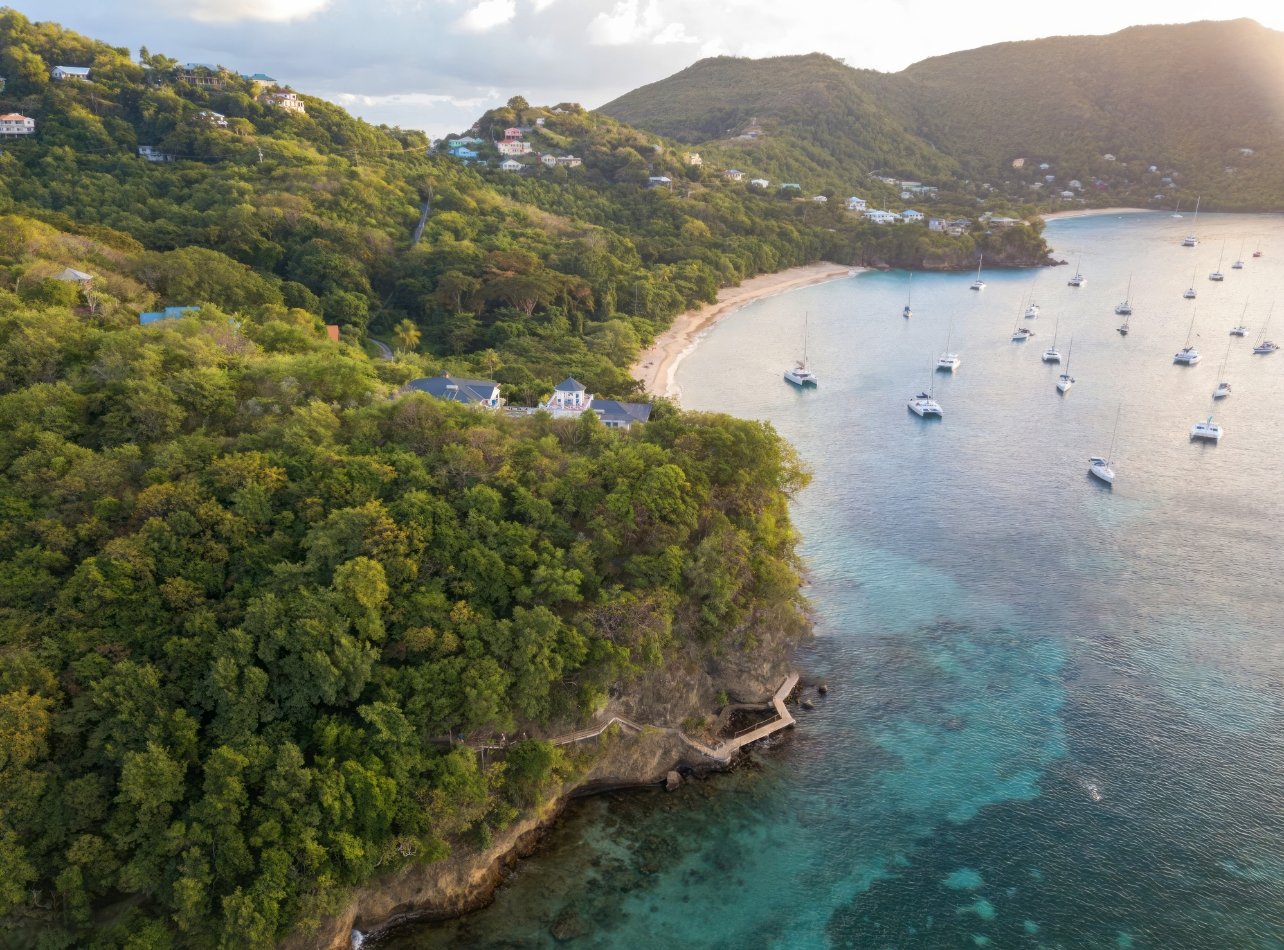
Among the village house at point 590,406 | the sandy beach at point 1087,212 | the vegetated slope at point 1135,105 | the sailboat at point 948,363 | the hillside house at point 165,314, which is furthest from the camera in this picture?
the vegetated slope at point 1135,105

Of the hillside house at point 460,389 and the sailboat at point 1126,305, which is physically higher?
the sailboat at point 1126,305

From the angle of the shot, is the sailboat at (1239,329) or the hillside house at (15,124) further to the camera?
the sailboat at (1239,329)

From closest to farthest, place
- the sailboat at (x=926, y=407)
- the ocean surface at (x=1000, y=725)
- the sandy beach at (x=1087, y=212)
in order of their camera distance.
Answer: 1. the ocean surface at (x=1000, y=725)
2. the sailboat at (x=926, y=407)
3. the sandy beach at (x=1087, y=212)

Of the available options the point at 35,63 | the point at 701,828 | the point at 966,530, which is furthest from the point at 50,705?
the point at 35,63

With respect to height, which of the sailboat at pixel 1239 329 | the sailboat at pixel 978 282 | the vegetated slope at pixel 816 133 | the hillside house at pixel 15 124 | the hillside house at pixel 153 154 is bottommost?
the sailboat at pixel 1239 329

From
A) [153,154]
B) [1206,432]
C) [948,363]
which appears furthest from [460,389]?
[153,154]

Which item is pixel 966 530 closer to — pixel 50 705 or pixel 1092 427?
pixel 1092 427

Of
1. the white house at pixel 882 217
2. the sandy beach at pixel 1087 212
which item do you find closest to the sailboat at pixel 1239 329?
the white house at pixel 882 217

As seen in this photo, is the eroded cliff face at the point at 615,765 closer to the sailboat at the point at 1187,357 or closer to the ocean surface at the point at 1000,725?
the ocean surface at the point at 1000,725
